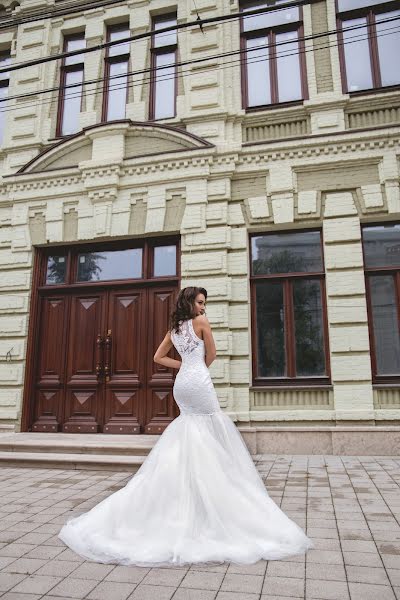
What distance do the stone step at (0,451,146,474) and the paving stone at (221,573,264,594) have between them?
368cm

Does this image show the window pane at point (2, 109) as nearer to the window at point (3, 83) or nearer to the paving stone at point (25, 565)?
the window at point (3, 83)

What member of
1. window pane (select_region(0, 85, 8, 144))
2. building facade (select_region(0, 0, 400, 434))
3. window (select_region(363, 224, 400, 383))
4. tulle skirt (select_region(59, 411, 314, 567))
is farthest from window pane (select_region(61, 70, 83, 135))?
tulle skirt (select_region(59, 411, 314, 567))

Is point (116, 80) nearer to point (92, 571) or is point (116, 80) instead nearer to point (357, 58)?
point (357, 58)

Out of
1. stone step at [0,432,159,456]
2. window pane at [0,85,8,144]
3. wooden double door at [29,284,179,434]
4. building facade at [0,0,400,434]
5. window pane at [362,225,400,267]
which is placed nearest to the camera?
stone step at [0,432,159,456]

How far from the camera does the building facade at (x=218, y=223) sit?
7.82 metres

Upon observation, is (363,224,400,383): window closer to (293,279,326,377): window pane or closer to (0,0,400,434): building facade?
(0,0,400,434): building facade

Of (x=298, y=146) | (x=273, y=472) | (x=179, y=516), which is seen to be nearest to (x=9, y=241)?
(x=298, y=146)

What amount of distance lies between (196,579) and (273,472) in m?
3.52

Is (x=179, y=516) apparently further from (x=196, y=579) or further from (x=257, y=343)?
(x=257, y=343)

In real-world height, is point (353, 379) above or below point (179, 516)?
above

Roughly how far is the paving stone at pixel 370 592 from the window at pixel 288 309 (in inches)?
198

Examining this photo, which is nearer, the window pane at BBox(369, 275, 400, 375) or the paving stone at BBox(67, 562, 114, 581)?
the paving stone at BBox(67, 562, 114, 581)

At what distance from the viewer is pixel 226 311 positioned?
7934 millimetres

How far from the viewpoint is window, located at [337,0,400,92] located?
8.70 meters
